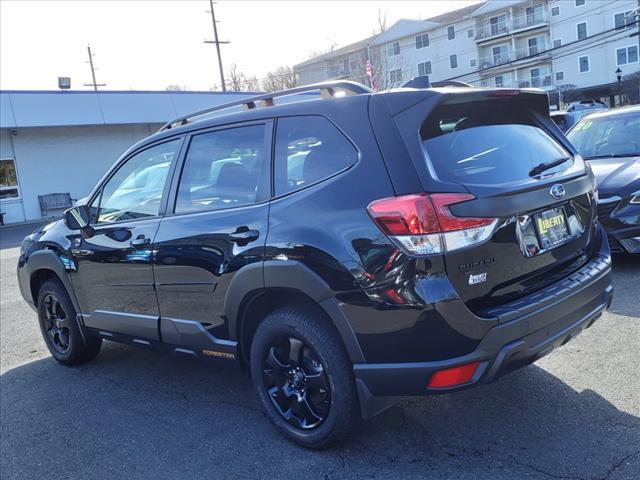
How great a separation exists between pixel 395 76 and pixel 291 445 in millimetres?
46958

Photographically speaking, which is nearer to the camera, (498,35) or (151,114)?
(151,114)

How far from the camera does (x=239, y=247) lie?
3.26 m

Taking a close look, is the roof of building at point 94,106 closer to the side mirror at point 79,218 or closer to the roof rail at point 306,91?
the side mirror at point 79,218

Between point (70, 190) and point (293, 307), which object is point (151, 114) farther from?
point (293, 307)

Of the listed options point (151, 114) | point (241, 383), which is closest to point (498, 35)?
point (151, 114)

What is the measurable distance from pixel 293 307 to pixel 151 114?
80.6 feet

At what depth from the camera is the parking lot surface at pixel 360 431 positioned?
2959 millimetres

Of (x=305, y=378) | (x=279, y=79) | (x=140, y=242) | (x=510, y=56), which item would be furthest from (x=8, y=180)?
(x=510, y=56)

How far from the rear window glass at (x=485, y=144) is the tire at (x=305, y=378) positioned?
3.41 ft

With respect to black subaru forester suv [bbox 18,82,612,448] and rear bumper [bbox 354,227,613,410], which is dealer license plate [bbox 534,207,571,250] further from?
rear bumper [bbox 354,227,613,410]

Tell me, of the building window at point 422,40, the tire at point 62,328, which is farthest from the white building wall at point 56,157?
the building window at point 422,40

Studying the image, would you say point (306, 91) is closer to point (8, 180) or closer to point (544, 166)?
point (544, 166)

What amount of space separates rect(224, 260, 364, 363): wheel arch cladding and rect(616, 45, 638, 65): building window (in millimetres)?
51948

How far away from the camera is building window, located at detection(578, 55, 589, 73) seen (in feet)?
163
